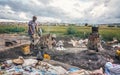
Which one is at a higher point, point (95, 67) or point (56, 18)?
point (56, 18)

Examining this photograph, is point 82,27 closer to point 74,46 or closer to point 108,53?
point 74,46

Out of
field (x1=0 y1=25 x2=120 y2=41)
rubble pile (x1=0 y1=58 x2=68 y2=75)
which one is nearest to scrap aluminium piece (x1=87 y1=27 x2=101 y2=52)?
field (x1=0 y1=25 x2=120 y2=41)

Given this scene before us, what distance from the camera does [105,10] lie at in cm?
676

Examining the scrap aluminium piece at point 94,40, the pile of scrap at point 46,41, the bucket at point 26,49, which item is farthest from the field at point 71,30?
the bucket at point 26,49

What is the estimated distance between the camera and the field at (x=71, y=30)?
662 centimetres

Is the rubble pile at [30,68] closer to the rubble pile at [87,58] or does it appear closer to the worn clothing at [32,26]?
the rubble pile at [87,58]

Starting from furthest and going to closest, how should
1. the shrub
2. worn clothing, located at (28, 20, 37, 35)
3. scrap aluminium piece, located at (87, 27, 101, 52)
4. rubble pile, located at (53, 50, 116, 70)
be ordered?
the shrub
scrap aluminium piece, located at (87, 27, 101, 52)
worn clothing, located at (28, 20, 37, 35)
rubble pile, located at (53, 50, 116, 70)

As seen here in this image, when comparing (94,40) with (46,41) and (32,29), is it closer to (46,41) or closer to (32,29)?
(46,41)

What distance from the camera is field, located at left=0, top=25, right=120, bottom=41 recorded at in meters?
6.62

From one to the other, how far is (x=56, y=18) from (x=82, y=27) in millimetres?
777

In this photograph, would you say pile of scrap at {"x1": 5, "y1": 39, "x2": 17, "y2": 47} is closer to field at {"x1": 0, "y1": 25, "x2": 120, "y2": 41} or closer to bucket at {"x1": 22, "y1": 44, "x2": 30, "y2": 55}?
field at {"x1": 0, "y1": 25, "x2": 120, "y2": 41}

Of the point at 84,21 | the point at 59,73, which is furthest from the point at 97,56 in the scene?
the point at 59,73

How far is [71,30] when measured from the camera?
707 centimetres

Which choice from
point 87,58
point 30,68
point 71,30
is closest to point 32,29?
point 71,30
